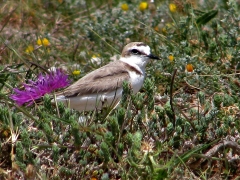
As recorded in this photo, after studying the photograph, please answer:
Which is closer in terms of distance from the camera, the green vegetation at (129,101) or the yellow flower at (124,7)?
the green vegetation at (129,101)

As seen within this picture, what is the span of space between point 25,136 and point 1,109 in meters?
0.38

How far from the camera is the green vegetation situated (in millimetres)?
3977

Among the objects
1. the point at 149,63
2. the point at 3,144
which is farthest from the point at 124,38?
the point at 3,144

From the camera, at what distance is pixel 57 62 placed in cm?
663

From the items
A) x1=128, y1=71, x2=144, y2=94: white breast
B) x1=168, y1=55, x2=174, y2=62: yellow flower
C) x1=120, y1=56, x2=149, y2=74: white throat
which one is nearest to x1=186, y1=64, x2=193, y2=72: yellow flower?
x1=168, y1=55, x2=174, y2=62: yellow flower

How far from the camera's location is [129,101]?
4.29m

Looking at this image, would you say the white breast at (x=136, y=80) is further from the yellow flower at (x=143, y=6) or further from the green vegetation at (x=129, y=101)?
the yellow flower at (x=143, y=6)

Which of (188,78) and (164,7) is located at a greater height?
(164,7)

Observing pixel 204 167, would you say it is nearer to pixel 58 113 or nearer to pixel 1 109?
pixel 58 113

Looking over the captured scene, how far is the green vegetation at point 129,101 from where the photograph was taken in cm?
398

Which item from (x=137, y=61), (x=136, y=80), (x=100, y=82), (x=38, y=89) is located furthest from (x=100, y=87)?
(x=38, y=89)

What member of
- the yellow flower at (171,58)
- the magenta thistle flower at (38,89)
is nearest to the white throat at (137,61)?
the yellow flower at (171,58)

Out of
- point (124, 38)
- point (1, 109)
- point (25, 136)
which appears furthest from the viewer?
point (124, 38)

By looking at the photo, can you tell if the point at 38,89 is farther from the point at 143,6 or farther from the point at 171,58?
the point at 143,6
